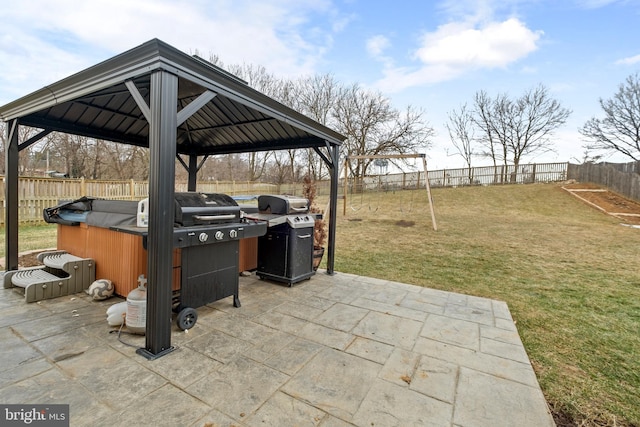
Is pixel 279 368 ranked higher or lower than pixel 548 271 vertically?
higher

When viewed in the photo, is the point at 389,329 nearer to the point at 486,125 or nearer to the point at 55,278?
the point at 55,278

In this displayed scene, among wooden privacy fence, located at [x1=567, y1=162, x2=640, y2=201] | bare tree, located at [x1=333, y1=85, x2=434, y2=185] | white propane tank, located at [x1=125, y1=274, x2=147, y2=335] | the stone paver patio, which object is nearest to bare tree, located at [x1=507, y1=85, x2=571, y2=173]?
wooden privacy fence, located at [x1=567, y1=162, x2=640, y2=201]

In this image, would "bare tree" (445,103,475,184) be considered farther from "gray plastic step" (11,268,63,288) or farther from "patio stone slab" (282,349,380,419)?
"gray plastic step" (11,268,63,288)

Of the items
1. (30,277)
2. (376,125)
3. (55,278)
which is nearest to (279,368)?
(55,278)

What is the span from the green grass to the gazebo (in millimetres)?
2311

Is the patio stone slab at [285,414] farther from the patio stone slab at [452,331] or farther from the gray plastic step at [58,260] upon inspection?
the gray plastic step at [58,260]

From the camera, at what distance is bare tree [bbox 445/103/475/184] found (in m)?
20.5

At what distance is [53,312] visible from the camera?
2512 millimetres

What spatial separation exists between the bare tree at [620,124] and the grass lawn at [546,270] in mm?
10607

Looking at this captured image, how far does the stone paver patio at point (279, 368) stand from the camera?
4.77 ft

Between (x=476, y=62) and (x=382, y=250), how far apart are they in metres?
8.23

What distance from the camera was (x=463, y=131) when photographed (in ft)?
68.3

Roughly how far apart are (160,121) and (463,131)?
74.8 feet

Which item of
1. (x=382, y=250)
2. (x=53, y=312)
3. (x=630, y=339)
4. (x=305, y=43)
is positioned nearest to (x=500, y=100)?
(x=305, y=43)
